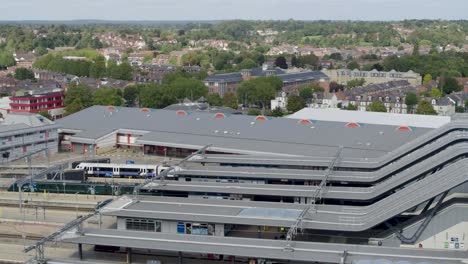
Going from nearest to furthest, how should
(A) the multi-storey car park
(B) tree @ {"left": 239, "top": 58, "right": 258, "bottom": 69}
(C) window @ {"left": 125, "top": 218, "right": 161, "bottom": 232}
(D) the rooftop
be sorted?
(A) the multi-storey car park → (C) window @ {"left": 125, "top": 218, "right": 161, "bottom": 232} → (D) the rooftop → (B) tree @ {"left": 239, "top": 58, "right": 258, "bottom": 69}

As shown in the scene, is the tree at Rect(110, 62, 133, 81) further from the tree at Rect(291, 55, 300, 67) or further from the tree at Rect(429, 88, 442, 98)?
the tree at Rect(429, 88, 442, 98)

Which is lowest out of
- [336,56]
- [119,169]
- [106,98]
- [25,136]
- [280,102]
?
[280,102]

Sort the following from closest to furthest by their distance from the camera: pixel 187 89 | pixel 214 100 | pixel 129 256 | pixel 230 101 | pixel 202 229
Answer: pixel 129 256
pixel 202 229
pixel 214 100
pixel 230 101
pixel 187 89

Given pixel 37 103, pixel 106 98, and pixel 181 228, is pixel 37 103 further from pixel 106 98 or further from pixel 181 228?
pixel 181 228

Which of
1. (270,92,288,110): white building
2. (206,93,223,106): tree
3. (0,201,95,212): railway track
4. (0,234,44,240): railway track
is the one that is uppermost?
(206,93,223,106): tree

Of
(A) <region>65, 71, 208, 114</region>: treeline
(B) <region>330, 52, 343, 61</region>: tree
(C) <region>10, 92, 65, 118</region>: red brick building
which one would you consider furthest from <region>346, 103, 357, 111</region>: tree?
(B) <region>330, 52, 343, 61</region>: tree

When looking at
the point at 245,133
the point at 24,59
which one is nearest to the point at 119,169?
the point at 245,133

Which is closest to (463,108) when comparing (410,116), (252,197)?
(410,116)
